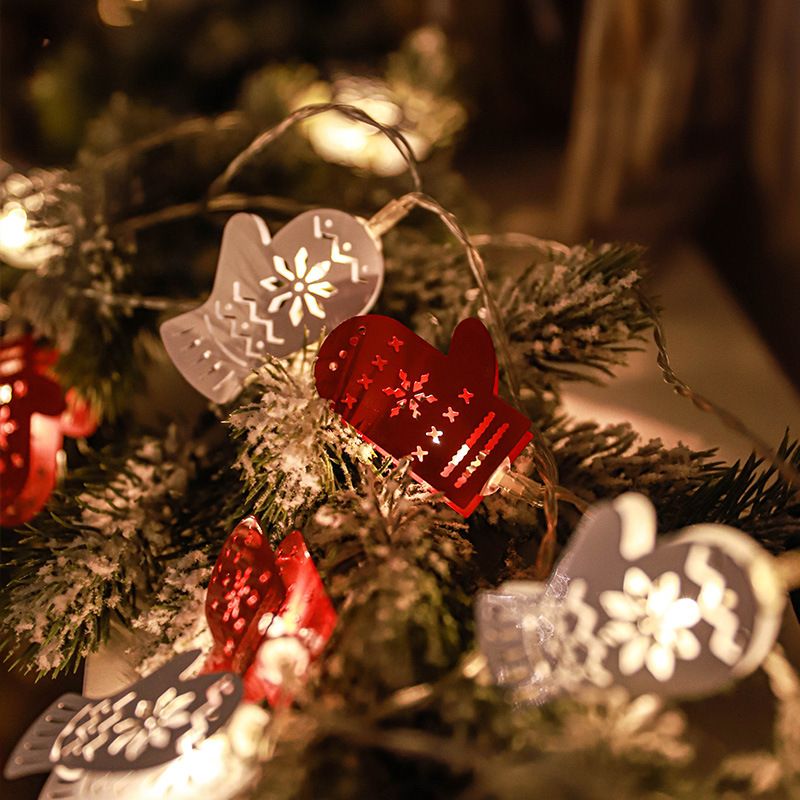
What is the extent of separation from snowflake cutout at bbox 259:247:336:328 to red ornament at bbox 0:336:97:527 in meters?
0.18

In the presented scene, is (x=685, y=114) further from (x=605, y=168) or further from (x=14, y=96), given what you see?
(x=14, y=96)

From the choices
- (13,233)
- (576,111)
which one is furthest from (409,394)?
(576,111)

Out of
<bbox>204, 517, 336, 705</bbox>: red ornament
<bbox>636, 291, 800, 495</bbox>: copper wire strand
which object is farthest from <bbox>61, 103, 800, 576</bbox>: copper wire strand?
<bbox>204, 517, 336, 705</bbox>: red ornament

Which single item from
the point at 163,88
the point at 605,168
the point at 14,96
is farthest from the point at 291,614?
the point at 14,96

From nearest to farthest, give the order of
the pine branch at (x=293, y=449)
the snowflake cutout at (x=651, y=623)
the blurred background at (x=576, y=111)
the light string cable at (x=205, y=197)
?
1. the snowflake cutout at (x=651, y=623)
2. the pine branch at (x=293, y=449)
3. the light string cable at (x=205, y=197)
4. the blurred background at (x=576, y=111)

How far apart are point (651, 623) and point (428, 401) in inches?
6.2

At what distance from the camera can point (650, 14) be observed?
87cm

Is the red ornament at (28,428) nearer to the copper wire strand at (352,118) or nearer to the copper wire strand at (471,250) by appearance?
the copper wire strand at (471,250)

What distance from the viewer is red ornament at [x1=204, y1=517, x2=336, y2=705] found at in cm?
37

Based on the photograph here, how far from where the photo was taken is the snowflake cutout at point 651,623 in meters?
0.31

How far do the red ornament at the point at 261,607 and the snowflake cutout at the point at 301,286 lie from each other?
0.43 ft

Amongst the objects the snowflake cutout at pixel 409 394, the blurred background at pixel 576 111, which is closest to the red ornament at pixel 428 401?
the snowflake cutout at pixel 409 394

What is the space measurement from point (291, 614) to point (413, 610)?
73mm

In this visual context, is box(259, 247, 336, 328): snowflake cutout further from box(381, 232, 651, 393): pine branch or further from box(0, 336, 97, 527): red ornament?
box(0, 336, 97, 527): red ornament
